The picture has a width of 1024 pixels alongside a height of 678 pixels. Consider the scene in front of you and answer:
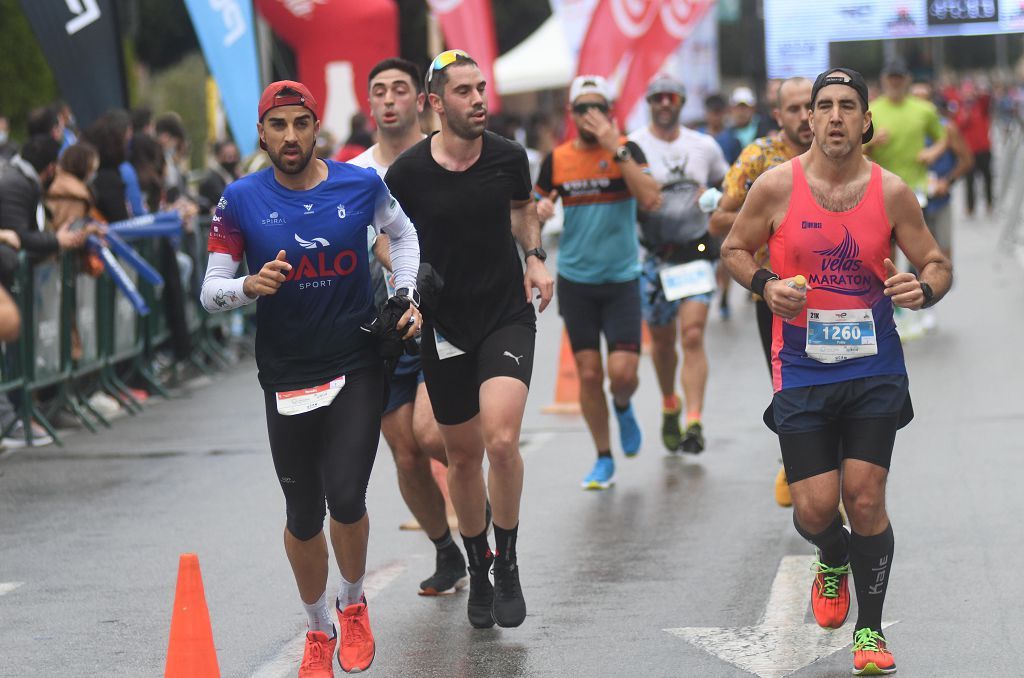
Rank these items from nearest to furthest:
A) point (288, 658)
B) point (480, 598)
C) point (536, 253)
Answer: point (288, 658), point (480, 598), point (536, 253)

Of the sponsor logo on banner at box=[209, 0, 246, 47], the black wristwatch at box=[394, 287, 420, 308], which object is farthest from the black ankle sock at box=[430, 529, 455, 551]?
the sponsor logo on banner at box=[209, 0, 246, 47]

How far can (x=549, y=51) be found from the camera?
37.9m

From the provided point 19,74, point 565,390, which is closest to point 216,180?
point 565,390

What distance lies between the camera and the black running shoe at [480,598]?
6613 mm

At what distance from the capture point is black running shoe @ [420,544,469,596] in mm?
7195

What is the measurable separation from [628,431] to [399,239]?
13.3 ft

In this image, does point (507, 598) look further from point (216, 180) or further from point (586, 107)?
point (216, 180)

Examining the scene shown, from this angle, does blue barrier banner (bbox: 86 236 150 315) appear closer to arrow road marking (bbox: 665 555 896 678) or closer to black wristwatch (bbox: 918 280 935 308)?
arrow road marking (bbox: 665 555 896 678)

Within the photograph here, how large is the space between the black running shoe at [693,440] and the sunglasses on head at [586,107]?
2.09 m

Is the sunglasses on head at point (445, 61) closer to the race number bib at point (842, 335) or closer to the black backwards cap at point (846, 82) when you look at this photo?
the black backwards cap at point (846, 82)

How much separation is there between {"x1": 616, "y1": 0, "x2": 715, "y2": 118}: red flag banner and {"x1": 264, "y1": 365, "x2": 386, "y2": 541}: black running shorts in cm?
1594

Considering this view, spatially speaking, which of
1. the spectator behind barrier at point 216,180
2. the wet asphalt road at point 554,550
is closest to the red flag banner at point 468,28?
the spectator behind barrier at point 216,180

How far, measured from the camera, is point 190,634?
18.0ft

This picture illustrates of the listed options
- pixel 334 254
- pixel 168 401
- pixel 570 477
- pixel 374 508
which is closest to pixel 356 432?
pixel 334 254
